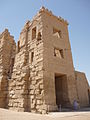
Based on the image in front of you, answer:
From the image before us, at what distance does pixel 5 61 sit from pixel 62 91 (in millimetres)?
6829

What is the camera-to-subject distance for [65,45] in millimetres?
11047

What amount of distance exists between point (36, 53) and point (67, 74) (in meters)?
3.11

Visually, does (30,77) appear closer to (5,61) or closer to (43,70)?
(43,70)

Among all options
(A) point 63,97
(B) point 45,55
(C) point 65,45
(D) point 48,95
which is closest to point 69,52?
(C) point 65,45

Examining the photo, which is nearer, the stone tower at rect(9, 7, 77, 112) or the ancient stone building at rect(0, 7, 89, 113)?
the stone tower at rect(9, 7, 77, 112)

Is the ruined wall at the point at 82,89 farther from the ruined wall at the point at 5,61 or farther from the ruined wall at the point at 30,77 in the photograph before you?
the ruined wall at the point at 5,61

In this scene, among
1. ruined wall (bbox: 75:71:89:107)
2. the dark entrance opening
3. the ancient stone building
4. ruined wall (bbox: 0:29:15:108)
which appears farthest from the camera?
ruined wall (bbox: 75:71:89:107)

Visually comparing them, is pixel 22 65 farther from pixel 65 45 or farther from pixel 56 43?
pixel 65 45

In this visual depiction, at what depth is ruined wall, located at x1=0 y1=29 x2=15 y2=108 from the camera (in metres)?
10.3

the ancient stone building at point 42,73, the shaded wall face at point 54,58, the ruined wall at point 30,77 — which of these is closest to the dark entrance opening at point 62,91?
the ancient stone building at point 42,73

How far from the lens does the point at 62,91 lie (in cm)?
964

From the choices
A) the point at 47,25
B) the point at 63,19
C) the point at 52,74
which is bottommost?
the point at 52,74

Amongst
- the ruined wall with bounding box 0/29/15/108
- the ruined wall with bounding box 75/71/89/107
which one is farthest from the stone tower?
the ruined wall with bounding box 75/71/89/107

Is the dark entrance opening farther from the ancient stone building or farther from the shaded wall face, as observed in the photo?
the shaded wall face
